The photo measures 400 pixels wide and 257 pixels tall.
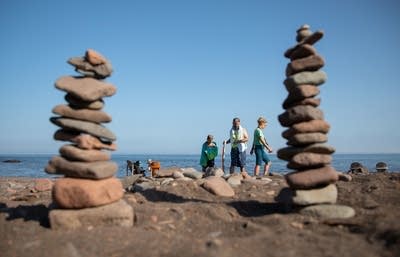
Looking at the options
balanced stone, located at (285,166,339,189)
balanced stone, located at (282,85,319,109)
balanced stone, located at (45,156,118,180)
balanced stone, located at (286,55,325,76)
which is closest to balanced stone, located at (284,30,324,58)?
balanced stone, located at (286,55,325,76)

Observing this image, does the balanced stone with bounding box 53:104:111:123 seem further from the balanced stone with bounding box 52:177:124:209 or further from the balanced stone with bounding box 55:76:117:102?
the balanced stone with bounding box 52:177:124:209

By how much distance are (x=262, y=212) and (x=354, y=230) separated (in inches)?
90.9

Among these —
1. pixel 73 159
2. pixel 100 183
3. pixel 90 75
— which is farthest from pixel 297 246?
pixel 90 75

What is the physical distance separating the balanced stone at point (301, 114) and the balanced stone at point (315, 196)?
57.4 inches

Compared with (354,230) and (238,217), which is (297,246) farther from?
(238,217)

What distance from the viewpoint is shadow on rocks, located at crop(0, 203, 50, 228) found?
7.12 m

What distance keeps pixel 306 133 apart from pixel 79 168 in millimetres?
4612

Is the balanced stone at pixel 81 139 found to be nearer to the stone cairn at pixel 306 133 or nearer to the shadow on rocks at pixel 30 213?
the shadow on rocks at pixel 30 213

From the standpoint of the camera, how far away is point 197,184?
1026 centimetres

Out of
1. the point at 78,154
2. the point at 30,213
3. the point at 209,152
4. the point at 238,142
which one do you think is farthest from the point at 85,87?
the point at 209,152

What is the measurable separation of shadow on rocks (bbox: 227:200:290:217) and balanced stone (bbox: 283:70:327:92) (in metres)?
2.61

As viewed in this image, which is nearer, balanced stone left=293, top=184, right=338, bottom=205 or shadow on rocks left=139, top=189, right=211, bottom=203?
balanced stone left=293, top=184, right=338, bottom=205

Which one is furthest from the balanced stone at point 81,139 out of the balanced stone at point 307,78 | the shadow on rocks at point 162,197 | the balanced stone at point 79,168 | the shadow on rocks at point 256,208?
the balanced stone at point 307,78

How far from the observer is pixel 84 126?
7.04 m
